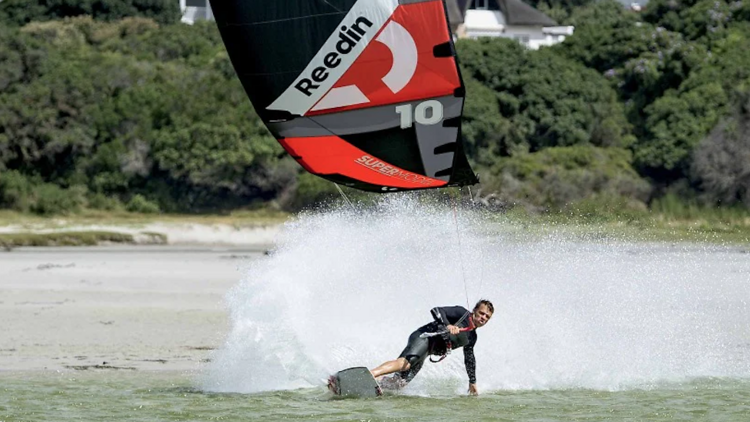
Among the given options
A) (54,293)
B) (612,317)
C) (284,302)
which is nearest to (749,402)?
(612,317)

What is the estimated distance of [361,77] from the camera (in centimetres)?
1127

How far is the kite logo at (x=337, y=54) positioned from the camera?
11133mm

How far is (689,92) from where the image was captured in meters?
32.7

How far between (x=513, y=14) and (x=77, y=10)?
1819 centimetres

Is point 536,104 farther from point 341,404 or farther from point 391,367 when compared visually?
point 341,404

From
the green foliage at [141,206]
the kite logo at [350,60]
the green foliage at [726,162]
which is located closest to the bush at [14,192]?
the green foliage at [141,206]

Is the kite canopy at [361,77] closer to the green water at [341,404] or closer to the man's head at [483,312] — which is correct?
the man's head at [483,312]

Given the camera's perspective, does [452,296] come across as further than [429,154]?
Yes

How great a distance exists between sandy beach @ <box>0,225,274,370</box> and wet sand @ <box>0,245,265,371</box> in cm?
1

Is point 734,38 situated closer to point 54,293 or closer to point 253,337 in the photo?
point 54,293

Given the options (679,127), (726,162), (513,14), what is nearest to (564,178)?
(726,162)

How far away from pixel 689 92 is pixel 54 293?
19295mm

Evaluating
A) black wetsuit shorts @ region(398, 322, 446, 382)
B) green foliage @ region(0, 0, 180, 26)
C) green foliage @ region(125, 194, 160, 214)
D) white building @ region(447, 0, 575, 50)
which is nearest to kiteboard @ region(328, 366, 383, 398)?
black wetsuit shorts @ region(398, 322, 446, 382)

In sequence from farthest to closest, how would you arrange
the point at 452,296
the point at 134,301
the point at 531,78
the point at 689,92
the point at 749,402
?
the point at 531,78 < the point at 689,92 < the point at 134,301 < the point at 452,296 < the point at 749,402
